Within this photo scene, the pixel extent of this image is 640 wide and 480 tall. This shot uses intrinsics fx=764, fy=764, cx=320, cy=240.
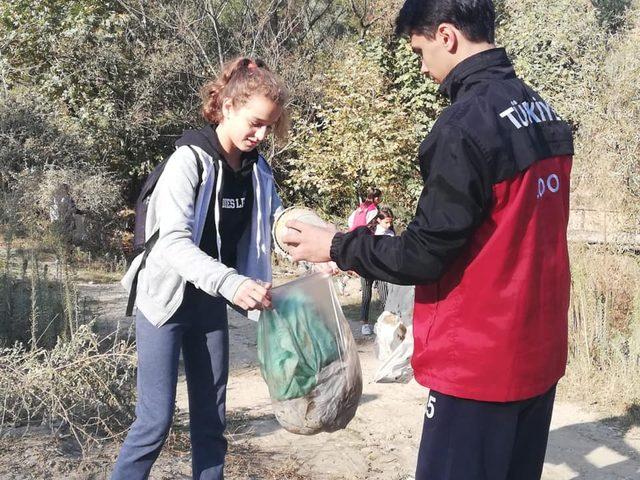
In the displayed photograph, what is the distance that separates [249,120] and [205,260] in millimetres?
595

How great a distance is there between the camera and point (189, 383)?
3047mm

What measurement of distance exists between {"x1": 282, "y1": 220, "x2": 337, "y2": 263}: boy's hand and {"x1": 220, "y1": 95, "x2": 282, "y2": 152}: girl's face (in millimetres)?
631

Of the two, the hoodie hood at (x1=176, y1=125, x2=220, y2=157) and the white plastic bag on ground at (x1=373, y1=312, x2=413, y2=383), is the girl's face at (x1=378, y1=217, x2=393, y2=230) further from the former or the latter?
the hoodie hood at (x1=176, y1=125, x2=220, y2=157)

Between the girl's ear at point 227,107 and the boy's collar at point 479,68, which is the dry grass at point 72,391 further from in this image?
the boy's collar at point 479,68

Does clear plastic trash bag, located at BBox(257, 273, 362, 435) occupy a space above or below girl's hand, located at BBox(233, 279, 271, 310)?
below

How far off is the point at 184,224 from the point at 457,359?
3.66 ft

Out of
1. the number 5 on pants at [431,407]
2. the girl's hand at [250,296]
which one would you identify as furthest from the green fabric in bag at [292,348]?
the number 5 on pants at [431,407]

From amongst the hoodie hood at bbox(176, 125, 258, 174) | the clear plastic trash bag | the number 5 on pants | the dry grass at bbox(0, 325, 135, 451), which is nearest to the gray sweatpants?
the clear plastic trash bag

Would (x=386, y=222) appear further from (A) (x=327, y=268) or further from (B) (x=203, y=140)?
(B) (x=203, y=140)

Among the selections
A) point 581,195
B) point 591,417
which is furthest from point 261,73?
point 581,195

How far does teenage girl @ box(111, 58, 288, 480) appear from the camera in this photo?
2.65 m

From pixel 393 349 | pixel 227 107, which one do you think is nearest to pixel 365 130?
pixel 393 349

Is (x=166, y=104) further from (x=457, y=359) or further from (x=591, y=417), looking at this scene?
(x=457, y=359)

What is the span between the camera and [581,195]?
23.3 feet
